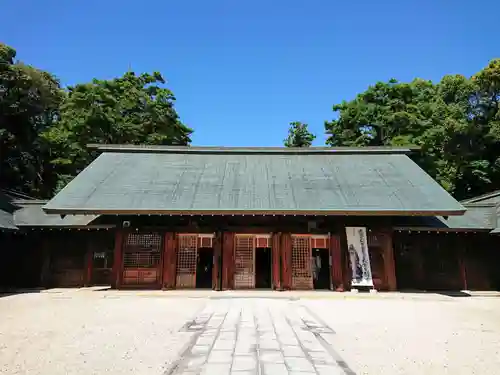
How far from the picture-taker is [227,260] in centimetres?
1186

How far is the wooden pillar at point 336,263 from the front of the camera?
11.8 metres

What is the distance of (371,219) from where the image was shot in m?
12.2

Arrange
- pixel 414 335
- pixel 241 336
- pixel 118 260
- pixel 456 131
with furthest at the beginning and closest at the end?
1. pixel 456 131
2. pixel 118 260
3. pixel 414 335
4. pixel 241 336

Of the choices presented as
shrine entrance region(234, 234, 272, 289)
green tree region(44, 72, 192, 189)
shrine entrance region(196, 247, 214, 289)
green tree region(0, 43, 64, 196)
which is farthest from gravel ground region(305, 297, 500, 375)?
green tree region(0, 43, 64, 196)

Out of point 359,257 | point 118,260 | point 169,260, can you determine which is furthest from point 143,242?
point 359,257

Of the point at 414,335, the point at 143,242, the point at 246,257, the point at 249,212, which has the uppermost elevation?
the point at 249,212

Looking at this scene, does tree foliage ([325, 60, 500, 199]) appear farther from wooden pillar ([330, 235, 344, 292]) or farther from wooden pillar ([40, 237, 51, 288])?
wooden pillar ([40, 237, 51, 288])

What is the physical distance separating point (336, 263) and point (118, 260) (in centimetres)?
812

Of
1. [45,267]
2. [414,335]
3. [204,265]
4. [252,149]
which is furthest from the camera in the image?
[252,149]

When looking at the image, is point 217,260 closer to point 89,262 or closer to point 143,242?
point 143,242

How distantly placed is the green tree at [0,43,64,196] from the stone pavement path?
22353 millimetres

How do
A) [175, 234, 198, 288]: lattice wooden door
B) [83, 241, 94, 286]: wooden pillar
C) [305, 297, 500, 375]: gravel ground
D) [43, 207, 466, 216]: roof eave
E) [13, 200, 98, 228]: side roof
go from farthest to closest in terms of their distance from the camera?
[83, 241, 94, 286]: wooden pillar, [13, 200, 98, 228]: side roof, [175, 234, 198, 288]: lattice wooden door, [43, 207, 466, 216]: roof eave, [305, 297, 500, 375]: gravel ground

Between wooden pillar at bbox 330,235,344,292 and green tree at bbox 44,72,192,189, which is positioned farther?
green tree at bbox 44,72,192,189

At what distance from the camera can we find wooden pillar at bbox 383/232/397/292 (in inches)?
468
